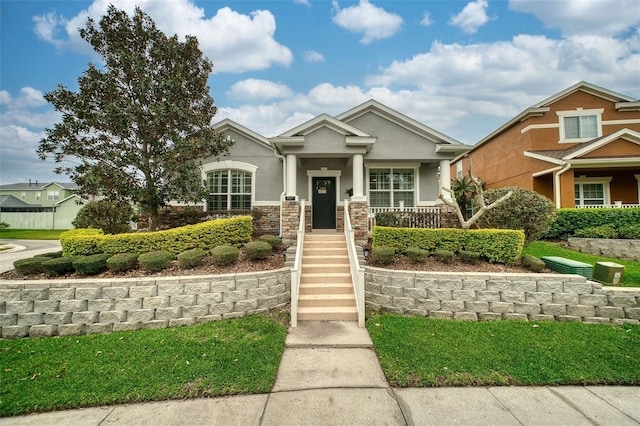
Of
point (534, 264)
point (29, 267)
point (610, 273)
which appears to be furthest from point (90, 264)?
point (610, 273)

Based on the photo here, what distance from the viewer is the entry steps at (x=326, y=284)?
18.1 ft

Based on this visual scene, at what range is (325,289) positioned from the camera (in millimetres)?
6125

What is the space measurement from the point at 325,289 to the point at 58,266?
5512 millimetres

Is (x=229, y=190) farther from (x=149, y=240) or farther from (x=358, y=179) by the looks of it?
(x=358, y=179)

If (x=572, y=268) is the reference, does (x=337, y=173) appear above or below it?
above

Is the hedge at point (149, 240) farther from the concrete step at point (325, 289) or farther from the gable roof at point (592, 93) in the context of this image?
the gable roof at point (592, 93)

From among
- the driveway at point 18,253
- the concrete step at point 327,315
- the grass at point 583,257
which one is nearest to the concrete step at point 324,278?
the concrete step at point 327,315

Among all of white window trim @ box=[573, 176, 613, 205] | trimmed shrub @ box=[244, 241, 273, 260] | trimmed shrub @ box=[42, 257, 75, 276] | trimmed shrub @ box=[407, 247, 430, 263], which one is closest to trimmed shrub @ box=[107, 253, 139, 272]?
trimmed shrub @ box=[42, 257, 75, 276]

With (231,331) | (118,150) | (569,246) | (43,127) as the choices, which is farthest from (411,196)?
(43,127)

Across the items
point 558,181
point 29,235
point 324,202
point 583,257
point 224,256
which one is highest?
point 558,181

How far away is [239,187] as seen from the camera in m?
11.6

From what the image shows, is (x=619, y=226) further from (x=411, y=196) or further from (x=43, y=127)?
(x=43, y=127)

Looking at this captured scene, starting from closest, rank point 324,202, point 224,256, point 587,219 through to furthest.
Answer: point 224,256 < point 587,219 < point 324,202

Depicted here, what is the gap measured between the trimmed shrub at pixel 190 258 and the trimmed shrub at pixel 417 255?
487cm
